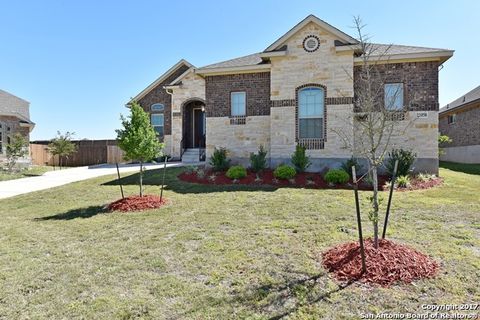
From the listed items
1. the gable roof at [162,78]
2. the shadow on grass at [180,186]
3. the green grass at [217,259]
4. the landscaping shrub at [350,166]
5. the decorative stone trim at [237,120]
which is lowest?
the green grass at [217,259]

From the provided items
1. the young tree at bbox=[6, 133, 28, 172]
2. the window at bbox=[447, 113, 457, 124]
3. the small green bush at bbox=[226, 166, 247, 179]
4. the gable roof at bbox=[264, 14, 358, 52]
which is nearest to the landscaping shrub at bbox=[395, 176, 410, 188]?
the small green bush at bbox=[226, 166, 247, 179]

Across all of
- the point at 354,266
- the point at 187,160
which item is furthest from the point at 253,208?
the point at 187,160

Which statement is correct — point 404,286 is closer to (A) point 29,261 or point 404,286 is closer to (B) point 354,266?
(B) point 354,266

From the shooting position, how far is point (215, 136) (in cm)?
1494

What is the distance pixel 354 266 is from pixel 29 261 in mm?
4943

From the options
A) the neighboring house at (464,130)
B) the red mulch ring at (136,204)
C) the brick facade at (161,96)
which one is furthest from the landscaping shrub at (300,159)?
the neighboring house at (464,130)

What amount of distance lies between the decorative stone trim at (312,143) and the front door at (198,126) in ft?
36.2

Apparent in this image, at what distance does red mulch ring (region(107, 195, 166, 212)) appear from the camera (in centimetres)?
804

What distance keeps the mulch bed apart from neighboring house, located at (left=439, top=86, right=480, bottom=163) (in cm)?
1162

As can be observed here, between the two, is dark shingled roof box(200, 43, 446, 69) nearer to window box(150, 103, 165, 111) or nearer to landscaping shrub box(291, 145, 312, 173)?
landscaping shrub box(291, 145, 312, 173)

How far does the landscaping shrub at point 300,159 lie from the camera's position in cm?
1233

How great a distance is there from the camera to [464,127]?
70.8 feet

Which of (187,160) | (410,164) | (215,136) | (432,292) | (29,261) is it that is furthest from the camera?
(187,160)

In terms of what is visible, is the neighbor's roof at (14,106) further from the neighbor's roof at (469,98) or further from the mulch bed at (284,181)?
the neighbor's roof at (469,98)
